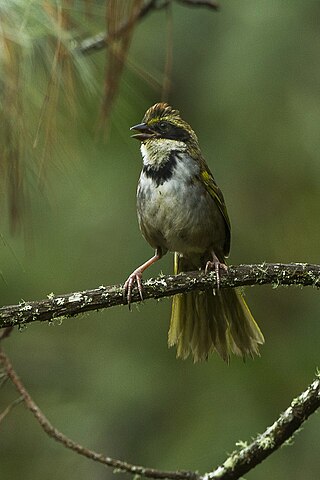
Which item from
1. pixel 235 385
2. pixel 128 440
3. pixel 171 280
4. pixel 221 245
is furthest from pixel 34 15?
pixel 128 440

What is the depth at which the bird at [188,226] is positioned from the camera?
11.7 ft

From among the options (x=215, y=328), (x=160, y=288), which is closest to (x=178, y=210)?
(x=215, y=328)

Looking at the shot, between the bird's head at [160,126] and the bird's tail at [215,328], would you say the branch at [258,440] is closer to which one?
the bird's tail at [215,328]

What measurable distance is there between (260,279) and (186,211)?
2.80ft

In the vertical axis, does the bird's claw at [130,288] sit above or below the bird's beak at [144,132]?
below

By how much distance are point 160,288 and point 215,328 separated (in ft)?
2.48

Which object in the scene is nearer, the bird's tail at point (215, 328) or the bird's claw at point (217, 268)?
the bird's claw at point (217, 268)

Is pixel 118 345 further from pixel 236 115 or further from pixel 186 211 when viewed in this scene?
pixel 186 211

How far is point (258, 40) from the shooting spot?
189 inches

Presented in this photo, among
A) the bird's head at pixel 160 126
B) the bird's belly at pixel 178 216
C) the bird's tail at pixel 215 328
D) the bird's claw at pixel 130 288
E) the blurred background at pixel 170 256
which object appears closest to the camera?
the bird's claw at pixel 130 288

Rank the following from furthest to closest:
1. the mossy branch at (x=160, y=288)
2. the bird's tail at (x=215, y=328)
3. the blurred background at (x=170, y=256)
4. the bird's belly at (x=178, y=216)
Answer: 1. the blurred background at (x=170, y=256)
2. the bird's belly at (x=178, y=216)
3. the bird's tail at (x=215, y=328)
4. the mossy branch at (x=160, y=288)

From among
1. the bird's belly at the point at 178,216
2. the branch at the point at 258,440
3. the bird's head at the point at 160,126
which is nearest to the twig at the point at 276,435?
the branch at the point at 258,440

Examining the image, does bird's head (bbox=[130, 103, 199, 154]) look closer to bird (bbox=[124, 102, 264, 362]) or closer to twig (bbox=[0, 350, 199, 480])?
bird (bbox=[124, 102, 264, 362])

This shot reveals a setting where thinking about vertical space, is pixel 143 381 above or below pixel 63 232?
below
